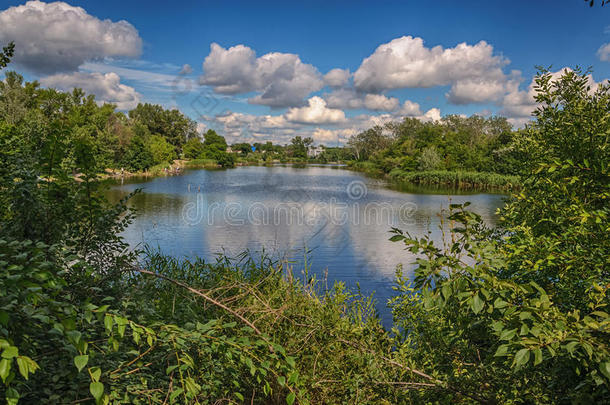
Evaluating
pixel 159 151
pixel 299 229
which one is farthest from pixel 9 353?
pixel 159 151

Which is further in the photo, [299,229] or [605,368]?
[299,229]

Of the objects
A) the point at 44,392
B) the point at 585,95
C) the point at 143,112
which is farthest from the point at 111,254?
the point at 143,112

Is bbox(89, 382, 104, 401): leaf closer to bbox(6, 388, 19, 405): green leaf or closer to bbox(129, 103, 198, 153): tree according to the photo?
bbox(6, 388, 19, 405): green leaf

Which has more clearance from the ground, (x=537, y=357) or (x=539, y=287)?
(x=539, y=287)

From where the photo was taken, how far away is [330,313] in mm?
4793

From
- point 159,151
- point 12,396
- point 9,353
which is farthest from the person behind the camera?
point 159,151

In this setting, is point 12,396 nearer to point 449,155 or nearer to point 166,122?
point 449,155

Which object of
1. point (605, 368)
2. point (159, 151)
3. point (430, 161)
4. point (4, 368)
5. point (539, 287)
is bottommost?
point (605, 368)

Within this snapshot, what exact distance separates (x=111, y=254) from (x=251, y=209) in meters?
19.3

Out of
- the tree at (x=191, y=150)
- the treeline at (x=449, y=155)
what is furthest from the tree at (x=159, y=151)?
the treeline at (x=449, y=155)

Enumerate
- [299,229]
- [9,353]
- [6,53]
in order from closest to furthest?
1. [9,353]
2. [6,53]
3. [299,229]

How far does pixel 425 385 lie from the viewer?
2.92 metres

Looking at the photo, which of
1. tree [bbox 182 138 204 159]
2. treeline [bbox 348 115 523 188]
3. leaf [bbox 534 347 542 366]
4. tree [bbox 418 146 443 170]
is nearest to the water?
leaf [bbox 534 347 542 366]

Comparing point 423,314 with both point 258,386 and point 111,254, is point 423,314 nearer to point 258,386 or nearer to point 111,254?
point 258,386
